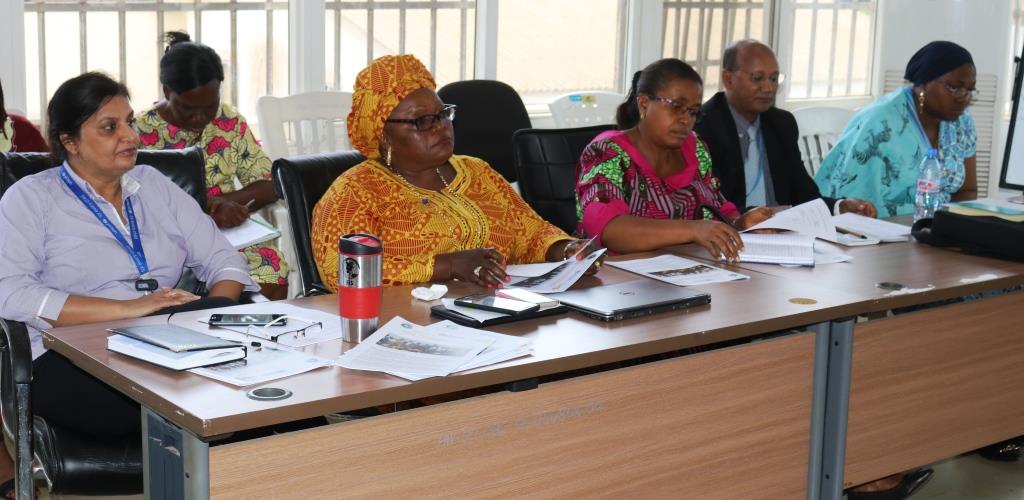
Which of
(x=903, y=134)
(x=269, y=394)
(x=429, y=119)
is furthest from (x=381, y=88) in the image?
(x=903, y=134)

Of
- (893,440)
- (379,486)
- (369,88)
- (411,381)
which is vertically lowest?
(893,440)

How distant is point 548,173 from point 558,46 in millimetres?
1978

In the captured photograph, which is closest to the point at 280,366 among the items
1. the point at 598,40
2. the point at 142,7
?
the point at 142,7

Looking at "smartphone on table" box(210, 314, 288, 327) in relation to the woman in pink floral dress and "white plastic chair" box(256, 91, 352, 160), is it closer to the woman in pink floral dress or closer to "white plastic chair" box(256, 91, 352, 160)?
the woman in pink floral dress

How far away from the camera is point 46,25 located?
410cm

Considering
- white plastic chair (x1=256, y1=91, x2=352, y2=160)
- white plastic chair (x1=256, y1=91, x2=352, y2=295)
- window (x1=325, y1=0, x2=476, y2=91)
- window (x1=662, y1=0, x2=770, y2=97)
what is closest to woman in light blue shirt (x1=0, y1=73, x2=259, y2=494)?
white plastic chair (x1=256, y1=91, x2=352, y2=295)

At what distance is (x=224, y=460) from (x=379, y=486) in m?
0.28

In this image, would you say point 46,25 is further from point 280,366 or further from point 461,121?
point 280,366

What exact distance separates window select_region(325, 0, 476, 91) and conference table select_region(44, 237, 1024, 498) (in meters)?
2.31

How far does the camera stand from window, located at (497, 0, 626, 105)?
523 centimetres

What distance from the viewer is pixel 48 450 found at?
7.07 ft

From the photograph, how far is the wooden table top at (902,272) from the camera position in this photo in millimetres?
2576

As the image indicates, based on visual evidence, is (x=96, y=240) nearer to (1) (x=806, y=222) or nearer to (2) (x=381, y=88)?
(2) (x=381, y=88)

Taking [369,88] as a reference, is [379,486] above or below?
below
